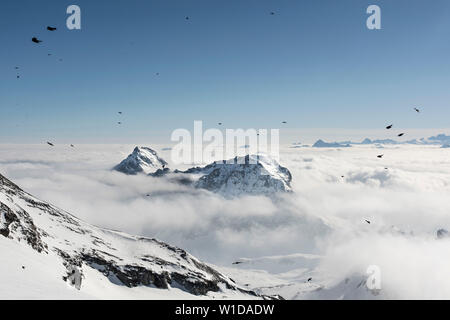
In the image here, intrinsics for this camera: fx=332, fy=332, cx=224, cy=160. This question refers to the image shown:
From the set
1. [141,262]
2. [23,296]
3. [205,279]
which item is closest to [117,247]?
[141,262]

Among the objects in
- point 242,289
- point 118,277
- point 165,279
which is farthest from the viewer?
point 242,289

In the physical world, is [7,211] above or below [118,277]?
above

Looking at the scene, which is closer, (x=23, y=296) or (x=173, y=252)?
(x=23, y=296)

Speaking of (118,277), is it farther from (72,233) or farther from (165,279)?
(72,233)
